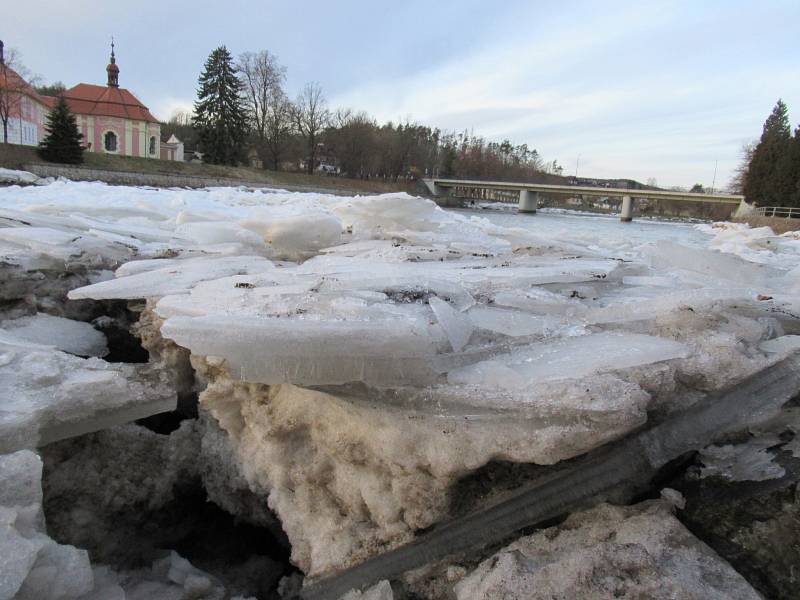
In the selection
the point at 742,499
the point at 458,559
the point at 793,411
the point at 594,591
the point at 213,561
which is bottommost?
the point at 213,561

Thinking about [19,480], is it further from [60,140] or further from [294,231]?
[60,140]

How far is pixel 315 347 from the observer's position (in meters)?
1.43

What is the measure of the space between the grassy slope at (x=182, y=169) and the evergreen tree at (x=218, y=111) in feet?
11.6

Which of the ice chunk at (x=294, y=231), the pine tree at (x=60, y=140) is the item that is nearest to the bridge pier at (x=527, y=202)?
the pine tree at (x=60, y=140)

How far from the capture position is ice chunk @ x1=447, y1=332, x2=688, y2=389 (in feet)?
4.57

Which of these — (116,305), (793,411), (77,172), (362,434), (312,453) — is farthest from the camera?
(77,172)

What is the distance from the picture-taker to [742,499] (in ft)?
4.00

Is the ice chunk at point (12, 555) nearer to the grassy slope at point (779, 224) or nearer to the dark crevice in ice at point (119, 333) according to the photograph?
the dark crevice in ice at point (119, 333)

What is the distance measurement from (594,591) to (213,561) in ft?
5.33

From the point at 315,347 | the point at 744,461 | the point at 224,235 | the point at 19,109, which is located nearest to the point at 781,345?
the point at 744,461

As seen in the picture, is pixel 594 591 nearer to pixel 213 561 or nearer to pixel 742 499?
pixel 742 499

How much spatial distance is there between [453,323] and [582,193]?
3911 cm

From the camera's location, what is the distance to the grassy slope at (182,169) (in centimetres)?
2164

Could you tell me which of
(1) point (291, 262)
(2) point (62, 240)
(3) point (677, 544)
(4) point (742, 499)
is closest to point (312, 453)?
(3) point (677, 544)
